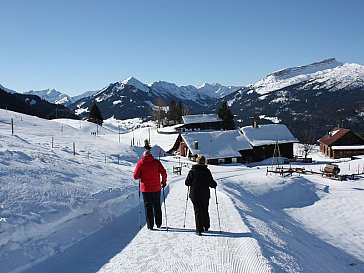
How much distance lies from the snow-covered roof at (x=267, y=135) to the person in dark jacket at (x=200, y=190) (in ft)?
157

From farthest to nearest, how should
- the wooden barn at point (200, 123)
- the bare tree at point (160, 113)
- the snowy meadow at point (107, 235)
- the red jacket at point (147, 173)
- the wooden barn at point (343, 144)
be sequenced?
the bare tree at point (160, 113)
the wooden barn at point (200, 123)
the wooden barn at point (343, 144)
the red jacket at point (147, 173)
the snowy meadow at point (107, 235)

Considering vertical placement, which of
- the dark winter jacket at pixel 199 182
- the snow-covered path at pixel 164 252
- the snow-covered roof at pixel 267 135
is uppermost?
the snow-covered roof at pixel 267 135

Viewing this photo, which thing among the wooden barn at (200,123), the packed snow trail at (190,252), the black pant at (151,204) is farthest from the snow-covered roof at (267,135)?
the black pant at (151,204)

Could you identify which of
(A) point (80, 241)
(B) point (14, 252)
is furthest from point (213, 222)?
(B) point (14, 252)

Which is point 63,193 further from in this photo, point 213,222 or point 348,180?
point 348,180

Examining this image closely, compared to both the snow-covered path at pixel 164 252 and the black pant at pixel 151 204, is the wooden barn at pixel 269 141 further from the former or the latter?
the black pant at pixel 151 204

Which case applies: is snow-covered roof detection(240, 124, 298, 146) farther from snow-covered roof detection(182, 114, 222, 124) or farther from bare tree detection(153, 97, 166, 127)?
bare tree detection(153, 97, 166, 127)

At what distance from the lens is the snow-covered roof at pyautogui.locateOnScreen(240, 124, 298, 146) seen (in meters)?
56.3

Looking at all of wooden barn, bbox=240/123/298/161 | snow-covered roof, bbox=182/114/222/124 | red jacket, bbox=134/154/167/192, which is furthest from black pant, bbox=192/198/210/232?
snow-covered roof, bbox=182/114/222/124

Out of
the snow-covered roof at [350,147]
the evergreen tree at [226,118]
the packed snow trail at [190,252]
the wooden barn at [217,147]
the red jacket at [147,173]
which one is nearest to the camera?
the packed snow trail at [190,252]

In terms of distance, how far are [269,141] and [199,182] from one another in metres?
50.5

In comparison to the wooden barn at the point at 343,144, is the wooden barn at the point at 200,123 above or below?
above

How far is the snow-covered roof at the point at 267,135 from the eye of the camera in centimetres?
5634

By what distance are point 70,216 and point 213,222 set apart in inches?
151
